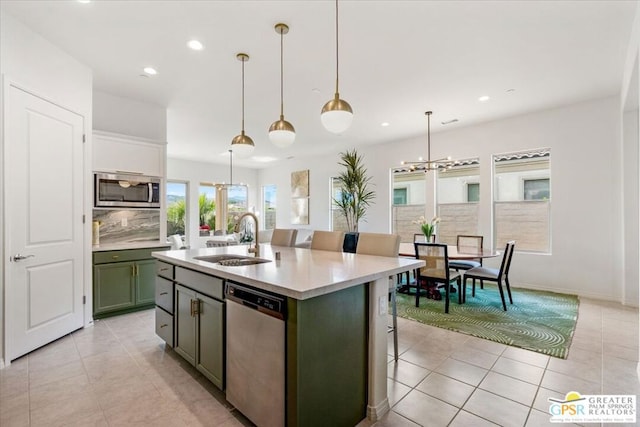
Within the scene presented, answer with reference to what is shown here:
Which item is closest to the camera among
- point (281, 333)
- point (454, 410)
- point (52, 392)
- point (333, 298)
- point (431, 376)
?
point (281, 333)

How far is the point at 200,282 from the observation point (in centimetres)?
218

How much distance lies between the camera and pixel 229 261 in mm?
2439

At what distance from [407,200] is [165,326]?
531 centimetres

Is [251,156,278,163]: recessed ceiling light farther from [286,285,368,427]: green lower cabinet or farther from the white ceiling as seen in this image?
[286,285,368,427]: green lower cabinet

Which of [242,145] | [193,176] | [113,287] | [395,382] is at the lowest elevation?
[395,382]

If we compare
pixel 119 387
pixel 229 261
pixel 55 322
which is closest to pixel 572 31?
pixel 229 261

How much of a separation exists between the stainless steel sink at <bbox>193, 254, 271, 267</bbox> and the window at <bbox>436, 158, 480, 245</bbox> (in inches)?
178

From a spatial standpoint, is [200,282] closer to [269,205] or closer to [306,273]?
[306,273]

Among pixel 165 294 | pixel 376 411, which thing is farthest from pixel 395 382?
pixel 165 294

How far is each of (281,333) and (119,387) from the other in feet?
5.16

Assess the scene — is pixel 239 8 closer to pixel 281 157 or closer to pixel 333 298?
pixel 333 298

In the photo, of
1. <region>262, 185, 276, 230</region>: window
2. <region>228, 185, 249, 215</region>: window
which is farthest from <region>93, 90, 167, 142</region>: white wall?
<region>262, 185, 276, 230</region>: window

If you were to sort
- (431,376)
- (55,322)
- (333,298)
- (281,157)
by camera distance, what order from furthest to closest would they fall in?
(281,157) → (55,322) → (431,376) → (333,298)

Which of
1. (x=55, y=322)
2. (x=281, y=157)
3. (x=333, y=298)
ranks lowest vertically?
(x=55, y=322)
